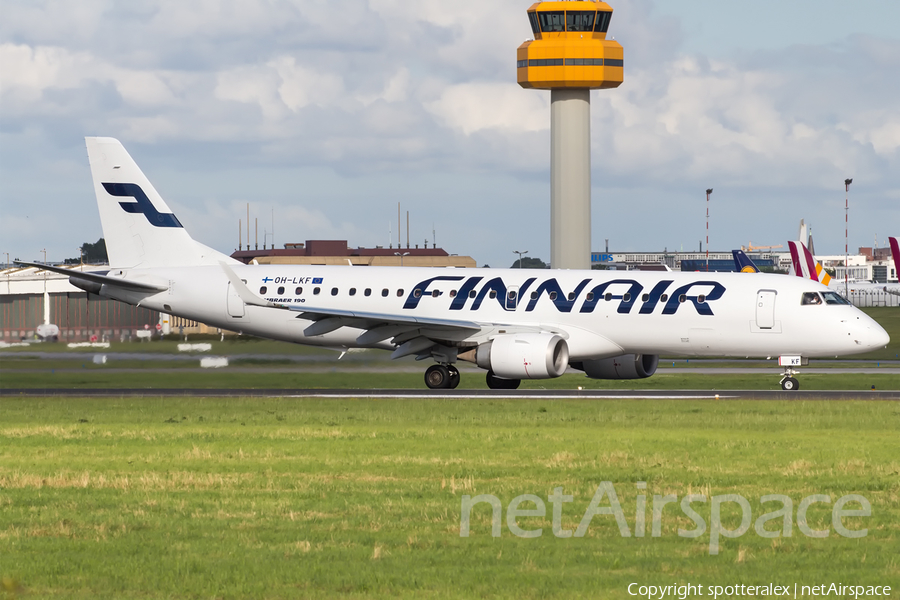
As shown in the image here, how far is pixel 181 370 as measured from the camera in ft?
149

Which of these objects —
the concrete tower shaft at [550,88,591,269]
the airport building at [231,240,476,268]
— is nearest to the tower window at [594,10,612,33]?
the concrete tower shaft at [550,88,591,269]

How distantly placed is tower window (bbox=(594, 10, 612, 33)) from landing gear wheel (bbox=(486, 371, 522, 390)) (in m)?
57.7

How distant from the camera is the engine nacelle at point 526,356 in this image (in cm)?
3600

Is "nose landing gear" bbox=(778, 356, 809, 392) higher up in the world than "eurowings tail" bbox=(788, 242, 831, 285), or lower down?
lower down

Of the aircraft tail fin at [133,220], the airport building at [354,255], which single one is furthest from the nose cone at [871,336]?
the airport building at [354,255]

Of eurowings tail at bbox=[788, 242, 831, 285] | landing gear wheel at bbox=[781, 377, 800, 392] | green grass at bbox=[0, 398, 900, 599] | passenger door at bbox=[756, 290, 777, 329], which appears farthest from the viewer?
eurowings tail at bbox=[788, 242, 831, 285]

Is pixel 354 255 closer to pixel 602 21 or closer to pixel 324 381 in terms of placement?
pixel 602 21

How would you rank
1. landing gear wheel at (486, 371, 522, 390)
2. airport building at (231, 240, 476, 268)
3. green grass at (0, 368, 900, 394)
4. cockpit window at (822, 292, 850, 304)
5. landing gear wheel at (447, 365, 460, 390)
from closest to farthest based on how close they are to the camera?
cockpit window at (822, 292, 850, 304) → landing gear wheel at (447, 365, 460, 390) → landing gear wheel at (486, 371, 522, 390) → green grass at (0, 368, 900, 394) → airport building at (231, 240, 476, 268)

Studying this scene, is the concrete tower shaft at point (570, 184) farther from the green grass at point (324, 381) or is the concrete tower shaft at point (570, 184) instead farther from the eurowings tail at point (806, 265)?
the green grass at point (324, 381)

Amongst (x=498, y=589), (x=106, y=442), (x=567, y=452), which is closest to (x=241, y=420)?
(x=106, y=442)

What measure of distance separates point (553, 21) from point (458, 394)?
60.4 m

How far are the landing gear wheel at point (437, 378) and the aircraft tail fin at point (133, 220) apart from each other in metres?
9.27

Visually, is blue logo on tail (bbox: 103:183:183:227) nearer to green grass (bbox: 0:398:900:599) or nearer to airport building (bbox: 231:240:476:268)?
green grass (bbox: 0:398:900:599)

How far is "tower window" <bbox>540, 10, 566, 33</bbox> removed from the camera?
91688mm
